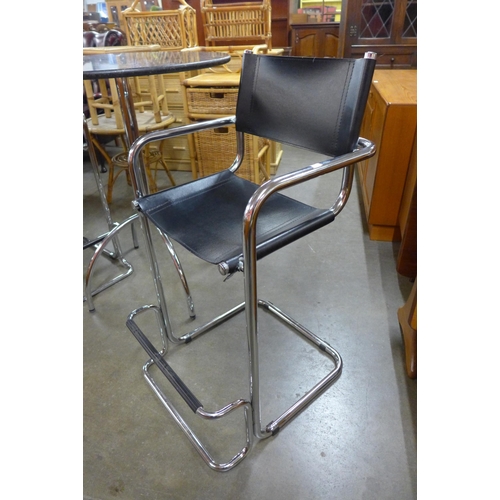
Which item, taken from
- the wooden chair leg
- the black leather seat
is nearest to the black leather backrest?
the black leather seat

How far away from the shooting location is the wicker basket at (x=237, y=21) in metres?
2.34

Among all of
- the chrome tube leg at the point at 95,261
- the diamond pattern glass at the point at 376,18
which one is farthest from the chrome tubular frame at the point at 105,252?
the diamond pattern glass at the point at 376,18

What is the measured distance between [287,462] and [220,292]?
2.47 ft

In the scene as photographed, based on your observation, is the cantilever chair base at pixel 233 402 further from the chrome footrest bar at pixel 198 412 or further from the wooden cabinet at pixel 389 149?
the wooden cabinet at pixel 389 149

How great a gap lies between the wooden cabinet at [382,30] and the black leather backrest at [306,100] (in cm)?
223

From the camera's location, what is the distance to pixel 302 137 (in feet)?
3.09

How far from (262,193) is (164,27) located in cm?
235

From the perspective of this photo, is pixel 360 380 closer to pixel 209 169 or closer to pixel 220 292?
pixel 220 292

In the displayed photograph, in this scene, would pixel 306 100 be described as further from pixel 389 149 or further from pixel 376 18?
pixel 376 18

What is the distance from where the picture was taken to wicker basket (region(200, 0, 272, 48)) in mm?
2344

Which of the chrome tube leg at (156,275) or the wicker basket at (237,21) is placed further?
the wicker basket at (237,21)

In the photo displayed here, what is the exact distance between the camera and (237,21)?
2.41 meters
